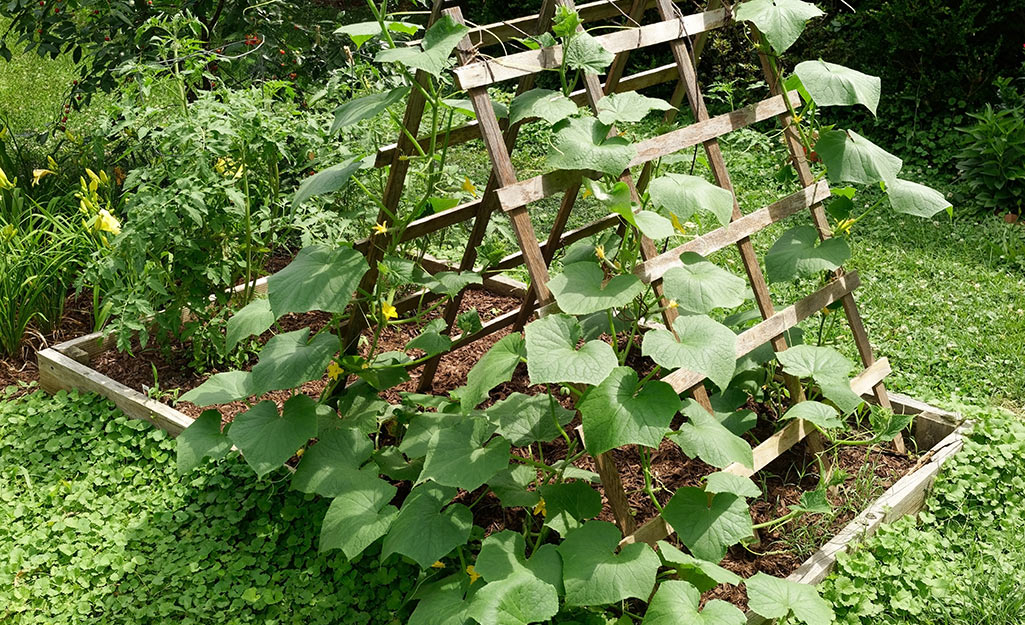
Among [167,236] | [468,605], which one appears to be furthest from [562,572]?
[167,236]

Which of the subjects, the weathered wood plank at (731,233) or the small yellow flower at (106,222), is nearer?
the weathered wood plank at (731,233)

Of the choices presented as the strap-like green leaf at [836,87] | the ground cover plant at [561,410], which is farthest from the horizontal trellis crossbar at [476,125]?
the strap-like green leaf at [836,87]

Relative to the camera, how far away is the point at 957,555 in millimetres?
2834

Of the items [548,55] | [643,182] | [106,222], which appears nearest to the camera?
[548,55]

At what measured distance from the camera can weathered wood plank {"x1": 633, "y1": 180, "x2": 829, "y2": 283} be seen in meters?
2.56

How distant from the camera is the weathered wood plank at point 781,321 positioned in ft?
8.66

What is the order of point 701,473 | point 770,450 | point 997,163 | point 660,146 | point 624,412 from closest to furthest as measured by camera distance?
point 624,412 < point 660,146 < point 770,450 < point 701,473 < point 997,163

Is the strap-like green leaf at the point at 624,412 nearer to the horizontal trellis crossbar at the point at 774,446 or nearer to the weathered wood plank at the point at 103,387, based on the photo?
the horizontal trellis crossbar at the point at 774,446

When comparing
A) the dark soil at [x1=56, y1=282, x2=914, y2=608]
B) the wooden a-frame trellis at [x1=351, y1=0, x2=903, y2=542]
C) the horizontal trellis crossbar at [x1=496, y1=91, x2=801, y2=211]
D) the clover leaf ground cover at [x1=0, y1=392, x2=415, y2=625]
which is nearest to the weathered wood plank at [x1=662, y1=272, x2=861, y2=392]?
the wooden a-frame trellis at [x1=351, y1=0, x2=903, y2=542]

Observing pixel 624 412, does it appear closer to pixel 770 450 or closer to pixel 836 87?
pixel 770 450

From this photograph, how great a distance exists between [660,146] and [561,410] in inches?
32.0

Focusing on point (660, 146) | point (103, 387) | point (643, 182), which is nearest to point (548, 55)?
point (660, 146)

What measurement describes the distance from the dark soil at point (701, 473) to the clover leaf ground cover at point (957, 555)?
0.15m

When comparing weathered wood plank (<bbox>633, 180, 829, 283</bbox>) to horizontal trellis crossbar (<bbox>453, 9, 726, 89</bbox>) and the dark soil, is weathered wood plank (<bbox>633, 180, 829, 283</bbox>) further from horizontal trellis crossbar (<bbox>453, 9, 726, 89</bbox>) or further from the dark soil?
the dark soil
